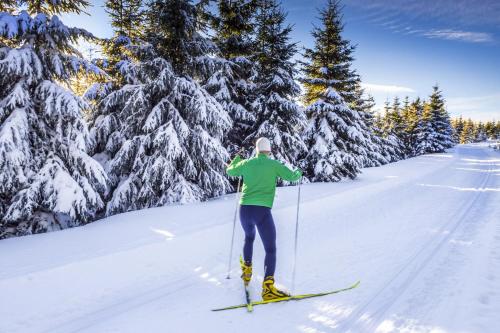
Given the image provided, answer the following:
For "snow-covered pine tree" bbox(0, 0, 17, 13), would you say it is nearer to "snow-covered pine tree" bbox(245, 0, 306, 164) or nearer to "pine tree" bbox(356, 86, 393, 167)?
"snow-covered pine tree" bbox(245, 0, 306, 164)

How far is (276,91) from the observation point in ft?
52.6

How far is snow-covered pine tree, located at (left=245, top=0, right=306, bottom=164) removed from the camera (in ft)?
51.2

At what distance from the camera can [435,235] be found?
23.5ft

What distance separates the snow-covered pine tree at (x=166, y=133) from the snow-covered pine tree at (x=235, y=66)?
2.69m

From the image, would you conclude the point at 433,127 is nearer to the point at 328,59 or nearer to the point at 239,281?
the point at 328,59

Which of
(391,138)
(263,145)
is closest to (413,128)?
(391,138)

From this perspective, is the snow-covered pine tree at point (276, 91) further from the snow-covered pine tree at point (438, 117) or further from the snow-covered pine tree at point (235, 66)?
the snow-covered pine tree at point (438, 117)

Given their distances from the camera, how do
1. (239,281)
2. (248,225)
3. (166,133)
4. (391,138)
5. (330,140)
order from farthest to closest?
1. (391,138)
2. (330,140)
3. (166,133)
4. (239,281)
5. (248,225)

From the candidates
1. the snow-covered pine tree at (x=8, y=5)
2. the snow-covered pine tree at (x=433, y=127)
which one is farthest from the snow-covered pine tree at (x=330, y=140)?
the snow-covered pine tree at (x=433, y=127)

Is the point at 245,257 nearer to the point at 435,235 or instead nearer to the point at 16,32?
the point at 435,235

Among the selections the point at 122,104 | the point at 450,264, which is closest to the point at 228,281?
the point at 450,264

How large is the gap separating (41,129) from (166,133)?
3817 mm

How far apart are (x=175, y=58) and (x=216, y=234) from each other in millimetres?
8064

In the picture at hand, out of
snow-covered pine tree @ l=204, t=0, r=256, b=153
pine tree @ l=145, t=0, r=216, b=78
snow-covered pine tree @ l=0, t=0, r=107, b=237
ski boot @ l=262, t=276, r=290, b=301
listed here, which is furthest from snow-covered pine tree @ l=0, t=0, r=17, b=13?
ski boot @ l=262, t=276, r=290, b=301
